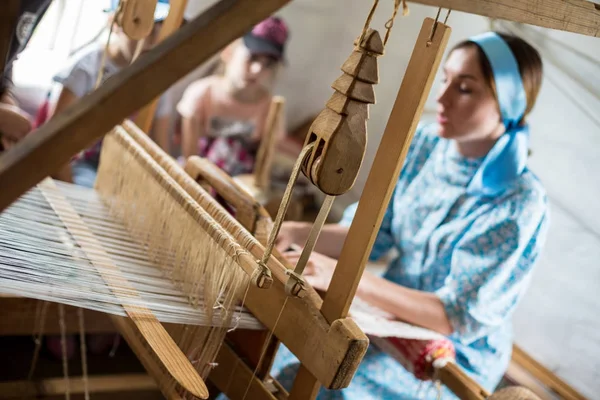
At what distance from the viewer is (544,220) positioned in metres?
1.95

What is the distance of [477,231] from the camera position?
1.92m

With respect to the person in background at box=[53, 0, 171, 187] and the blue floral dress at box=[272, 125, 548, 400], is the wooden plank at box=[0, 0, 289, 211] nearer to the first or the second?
the blue floral dress at box=[272, 125, 548, 400]

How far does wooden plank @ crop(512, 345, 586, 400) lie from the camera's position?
228 centimetres

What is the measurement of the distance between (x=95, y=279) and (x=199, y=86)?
205cm

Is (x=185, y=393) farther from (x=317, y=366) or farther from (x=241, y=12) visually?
(x=241, y=12)

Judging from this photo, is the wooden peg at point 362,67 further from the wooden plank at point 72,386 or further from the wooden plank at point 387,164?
the wooden plank at point 72,386

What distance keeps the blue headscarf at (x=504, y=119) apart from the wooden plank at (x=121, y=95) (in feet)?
3.87

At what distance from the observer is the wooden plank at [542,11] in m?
1.03

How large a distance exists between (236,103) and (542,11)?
2266 millimetres

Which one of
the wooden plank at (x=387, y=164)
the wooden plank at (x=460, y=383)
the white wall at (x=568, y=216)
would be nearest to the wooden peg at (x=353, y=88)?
the wooden plank at (x=387, y=164)

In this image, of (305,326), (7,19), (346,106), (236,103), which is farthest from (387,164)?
(236,103)

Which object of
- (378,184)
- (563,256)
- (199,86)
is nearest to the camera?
(378,184)

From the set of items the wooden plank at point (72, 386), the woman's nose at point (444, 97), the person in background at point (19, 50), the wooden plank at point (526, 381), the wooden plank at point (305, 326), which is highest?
the woman's nose at point (444, 97)

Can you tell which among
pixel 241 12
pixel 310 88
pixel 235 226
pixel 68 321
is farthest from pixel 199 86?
pixel 241 12
